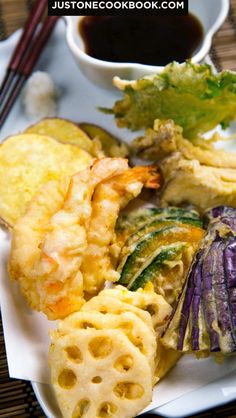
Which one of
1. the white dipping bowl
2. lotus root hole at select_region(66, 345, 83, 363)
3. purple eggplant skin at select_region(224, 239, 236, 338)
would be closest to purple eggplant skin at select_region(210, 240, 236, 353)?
purple eggplant skin at select_region(224, 239, 236, 338)

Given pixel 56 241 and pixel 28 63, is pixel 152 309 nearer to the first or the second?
pixel 56 241

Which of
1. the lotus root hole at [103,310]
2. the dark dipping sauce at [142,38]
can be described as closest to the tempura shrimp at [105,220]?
the lotus root hole at [103,310]

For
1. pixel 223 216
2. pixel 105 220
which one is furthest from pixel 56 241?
pixel 223 216

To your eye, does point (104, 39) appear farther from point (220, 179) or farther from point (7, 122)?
point (220, 179)

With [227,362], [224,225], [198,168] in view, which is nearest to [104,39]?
[198,168]

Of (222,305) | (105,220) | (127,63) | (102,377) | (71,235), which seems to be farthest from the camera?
(127,63)

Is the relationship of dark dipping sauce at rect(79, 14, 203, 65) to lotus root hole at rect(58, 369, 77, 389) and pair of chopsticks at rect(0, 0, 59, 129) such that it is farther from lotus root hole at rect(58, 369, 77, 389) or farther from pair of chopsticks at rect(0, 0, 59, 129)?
lotus root hole at rect(58, 369, 77, 389)
